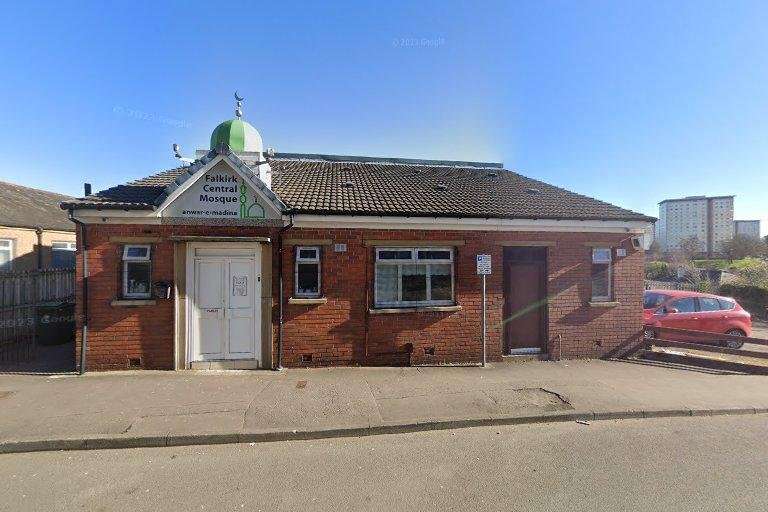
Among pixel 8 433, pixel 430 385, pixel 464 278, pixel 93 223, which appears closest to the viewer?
pixel 8 433

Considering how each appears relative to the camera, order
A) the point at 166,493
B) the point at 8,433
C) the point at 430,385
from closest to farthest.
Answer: the point at 166,493, the point at 8,433, the point at 430,385

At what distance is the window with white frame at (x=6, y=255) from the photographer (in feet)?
43.7

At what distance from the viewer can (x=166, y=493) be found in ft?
11.6

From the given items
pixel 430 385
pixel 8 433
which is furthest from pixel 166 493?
pixel 430 385

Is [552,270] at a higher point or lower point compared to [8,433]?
higher

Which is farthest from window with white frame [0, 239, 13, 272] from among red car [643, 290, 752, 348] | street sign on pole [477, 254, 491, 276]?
red car [643, 290, 752, 348]

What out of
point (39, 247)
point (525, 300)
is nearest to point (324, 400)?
point (525, 300)

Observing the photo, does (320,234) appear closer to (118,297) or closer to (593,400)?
(118,297)

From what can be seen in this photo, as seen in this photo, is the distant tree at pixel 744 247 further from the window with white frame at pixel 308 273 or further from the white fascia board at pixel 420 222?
the window with white frame at pixel 308 273

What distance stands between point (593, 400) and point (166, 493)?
5.95m

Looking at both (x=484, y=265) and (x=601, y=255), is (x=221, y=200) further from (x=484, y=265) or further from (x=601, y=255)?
(x=601, y=255)

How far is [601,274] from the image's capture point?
852cm

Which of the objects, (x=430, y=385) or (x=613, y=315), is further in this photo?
(x=613, y=315)

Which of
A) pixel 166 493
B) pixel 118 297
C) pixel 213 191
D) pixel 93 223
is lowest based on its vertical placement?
pixel 166 493
